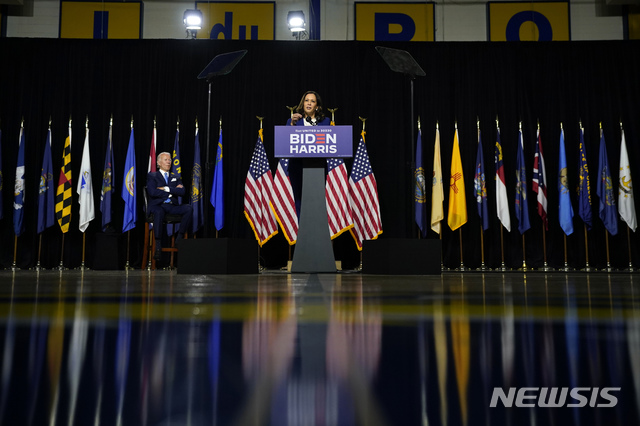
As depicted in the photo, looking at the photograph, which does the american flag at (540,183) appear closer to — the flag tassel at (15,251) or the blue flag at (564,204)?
the blue flag at (564,204)

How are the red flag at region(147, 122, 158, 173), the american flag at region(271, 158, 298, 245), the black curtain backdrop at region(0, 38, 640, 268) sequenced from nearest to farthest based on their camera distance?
1. the american flag at region(271, 158, 298, 245)
2. the red flag at region(147, 122, 158, 173)
3. the black curtain backdrop at region(0, 38, 640, 268)

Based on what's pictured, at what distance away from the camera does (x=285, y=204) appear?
6.05 metres

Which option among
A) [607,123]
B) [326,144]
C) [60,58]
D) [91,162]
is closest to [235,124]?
[91,162]

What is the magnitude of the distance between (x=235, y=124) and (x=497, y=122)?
3.07 meters

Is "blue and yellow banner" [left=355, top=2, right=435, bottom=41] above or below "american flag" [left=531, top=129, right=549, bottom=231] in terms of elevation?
above

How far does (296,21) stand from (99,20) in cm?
261

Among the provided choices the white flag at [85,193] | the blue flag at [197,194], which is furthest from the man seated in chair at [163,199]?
the white flag at [85,193]

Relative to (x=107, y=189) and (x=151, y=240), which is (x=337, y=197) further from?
(x=107, y=189)

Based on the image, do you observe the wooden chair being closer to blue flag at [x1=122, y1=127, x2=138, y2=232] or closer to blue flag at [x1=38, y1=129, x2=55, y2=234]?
blue flag at [x1=122, y1=127, x2=138, y2=232]

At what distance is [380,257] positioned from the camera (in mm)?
3609

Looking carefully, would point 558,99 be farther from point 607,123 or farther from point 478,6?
point 478,6

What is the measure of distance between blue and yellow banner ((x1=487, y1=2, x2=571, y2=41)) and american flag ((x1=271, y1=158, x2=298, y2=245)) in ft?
12.0

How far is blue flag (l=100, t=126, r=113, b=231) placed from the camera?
637cm

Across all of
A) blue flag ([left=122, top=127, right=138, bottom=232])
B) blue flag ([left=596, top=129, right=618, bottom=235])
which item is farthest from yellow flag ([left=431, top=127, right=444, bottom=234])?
blue flag ([left=122, top=127, right=138, bottom=232])
